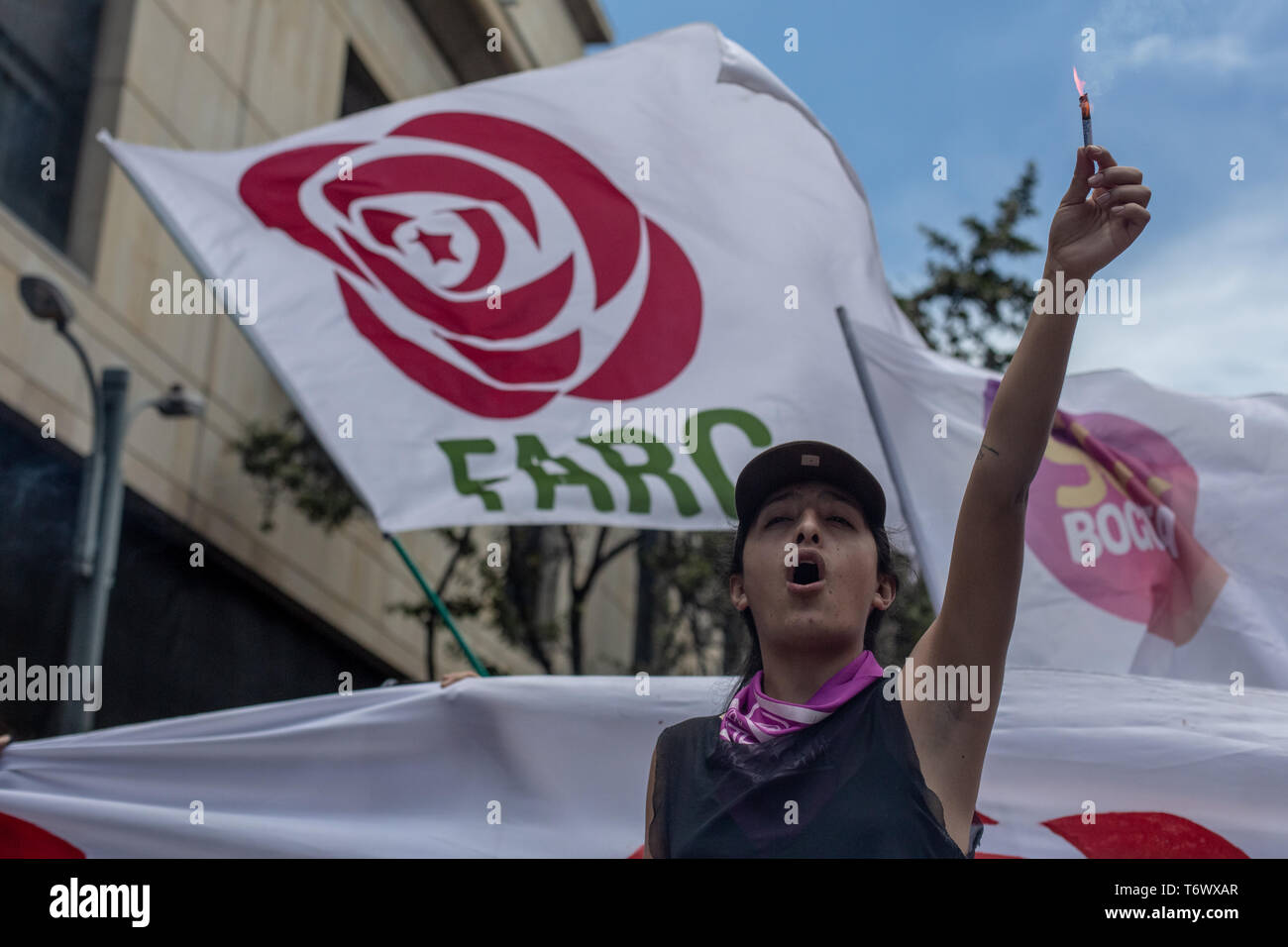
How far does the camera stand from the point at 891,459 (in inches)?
199

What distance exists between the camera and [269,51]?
45.9ft

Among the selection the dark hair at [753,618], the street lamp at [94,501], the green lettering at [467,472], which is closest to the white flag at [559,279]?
the green lettering at [467,472]

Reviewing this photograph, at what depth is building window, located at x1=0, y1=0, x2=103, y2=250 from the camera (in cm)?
1047

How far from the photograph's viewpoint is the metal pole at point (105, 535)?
754 centimetres

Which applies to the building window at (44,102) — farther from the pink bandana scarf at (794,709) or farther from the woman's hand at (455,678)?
the pink bandana scarf at (794,709)

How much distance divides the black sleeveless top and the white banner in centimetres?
112

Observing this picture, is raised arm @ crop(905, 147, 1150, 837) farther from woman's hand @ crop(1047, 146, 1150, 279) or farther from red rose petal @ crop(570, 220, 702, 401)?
red rose petal @ crop(570, 220, 702, 401)

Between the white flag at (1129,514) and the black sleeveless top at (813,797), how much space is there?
2580 mm

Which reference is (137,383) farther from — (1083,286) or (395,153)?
(1083,286)

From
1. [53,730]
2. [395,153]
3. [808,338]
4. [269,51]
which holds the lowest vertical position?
[53,730]

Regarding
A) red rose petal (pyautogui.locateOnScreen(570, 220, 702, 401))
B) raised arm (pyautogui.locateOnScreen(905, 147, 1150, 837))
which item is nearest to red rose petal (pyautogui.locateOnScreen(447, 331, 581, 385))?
red rose petal (pyautogui.locateOnScreen(570, 220, 702, 401))

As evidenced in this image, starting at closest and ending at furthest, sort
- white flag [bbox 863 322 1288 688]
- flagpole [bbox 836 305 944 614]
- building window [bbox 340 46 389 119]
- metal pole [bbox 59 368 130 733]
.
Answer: flagpole [bbox 836 305 944 614] → white flag [bbox 863 322 1288 688] → metal pole [bbox 59 368 130 733] → building window [bbox 340 46 389 119]
